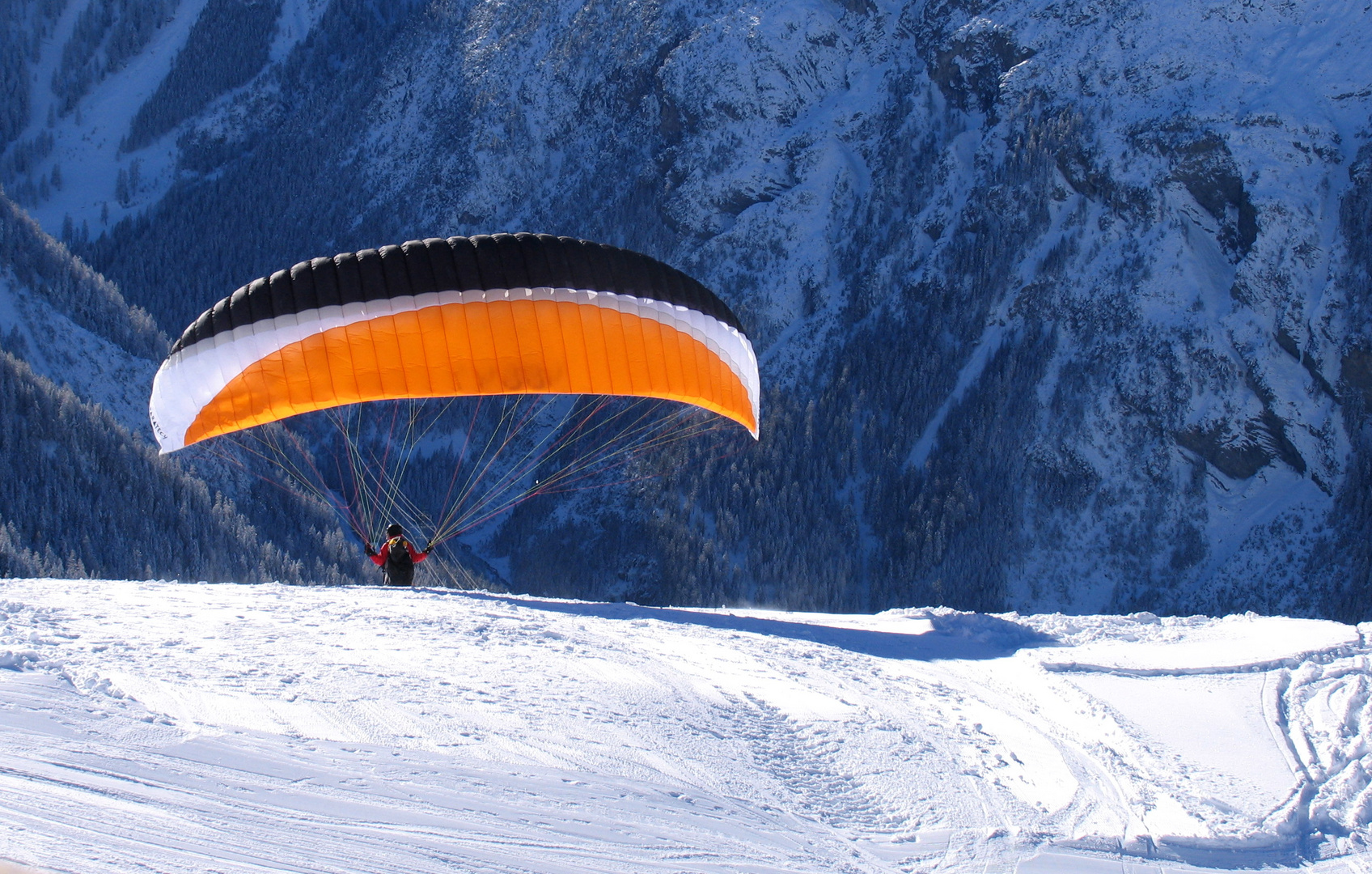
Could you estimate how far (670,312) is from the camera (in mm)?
13023

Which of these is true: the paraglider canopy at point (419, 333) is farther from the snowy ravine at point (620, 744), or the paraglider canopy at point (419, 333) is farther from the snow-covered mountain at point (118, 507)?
the snow-covered mountain at point (118, 507)

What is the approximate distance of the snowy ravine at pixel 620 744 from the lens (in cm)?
530

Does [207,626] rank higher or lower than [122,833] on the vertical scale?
higher

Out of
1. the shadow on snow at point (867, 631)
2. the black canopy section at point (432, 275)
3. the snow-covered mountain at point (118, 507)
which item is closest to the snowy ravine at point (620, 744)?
the shadow on snow at point (867, 631)

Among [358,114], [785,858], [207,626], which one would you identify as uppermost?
[358,114]

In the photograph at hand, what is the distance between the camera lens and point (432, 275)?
11805 mm

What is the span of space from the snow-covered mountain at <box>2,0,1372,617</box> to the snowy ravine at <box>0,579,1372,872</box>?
49.4m

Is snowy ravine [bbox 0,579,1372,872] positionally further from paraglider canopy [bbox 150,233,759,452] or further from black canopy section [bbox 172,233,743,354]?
black canopy section [bbox 172,233,743,354]

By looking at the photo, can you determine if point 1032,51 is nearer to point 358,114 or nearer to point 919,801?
point 358,114

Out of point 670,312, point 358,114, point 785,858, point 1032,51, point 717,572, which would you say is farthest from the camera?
point 358,114

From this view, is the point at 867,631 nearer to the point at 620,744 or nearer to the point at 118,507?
the point at 620,744

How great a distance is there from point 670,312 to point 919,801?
24.4 ft

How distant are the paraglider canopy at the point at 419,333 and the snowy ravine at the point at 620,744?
2.28m

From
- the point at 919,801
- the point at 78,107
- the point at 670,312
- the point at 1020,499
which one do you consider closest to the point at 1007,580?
the point at 1020,499
